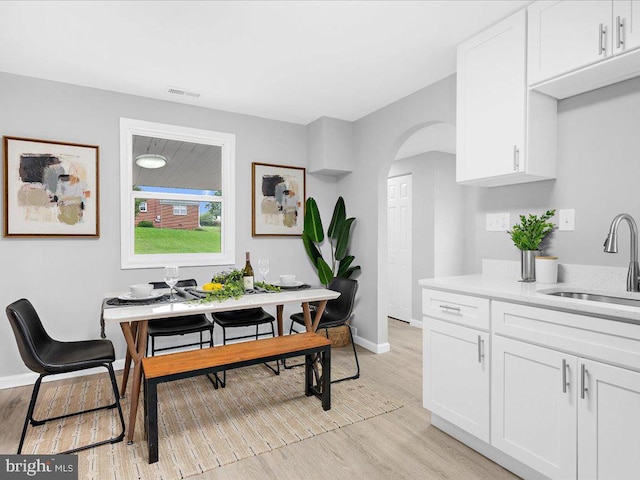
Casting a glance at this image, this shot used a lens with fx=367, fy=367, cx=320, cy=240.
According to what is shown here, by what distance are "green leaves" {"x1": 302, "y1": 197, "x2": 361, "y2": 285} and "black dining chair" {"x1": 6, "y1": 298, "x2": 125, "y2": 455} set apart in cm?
233

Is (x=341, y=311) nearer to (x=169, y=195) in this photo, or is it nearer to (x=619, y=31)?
(x=169, y=195)

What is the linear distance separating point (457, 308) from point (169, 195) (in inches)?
118

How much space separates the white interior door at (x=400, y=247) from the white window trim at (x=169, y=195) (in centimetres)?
265

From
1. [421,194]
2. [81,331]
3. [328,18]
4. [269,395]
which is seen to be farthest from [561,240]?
[81,331]

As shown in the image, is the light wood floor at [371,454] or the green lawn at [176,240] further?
the green lawn at [176,240]

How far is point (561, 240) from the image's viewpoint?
228cm

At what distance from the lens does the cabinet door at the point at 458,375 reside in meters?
2.01

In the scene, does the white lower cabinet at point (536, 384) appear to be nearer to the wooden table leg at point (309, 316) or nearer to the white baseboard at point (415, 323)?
the wooden table leg at point (309, 316)

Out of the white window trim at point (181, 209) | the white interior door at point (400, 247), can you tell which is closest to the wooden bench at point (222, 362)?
the white window trim at point (181, 209)

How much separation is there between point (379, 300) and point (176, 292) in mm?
2118

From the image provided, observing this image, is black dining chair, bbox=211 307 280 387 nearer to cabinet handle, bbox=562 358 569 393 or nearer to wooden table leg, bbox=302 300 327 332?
wooden table leg, bbox=302 300 327 332

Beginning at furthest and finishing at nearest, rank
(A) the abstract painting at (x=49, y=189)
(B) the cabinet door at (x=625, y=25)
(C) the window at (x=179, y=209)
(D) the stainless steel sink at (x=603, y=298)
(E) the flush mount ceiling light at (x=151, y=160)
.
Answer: (C) the window at (x=179, y=209) → (E) the flush mount ceiling light at (x=151, y=160) → (A) the abstract painting at (x=49, y=189) → (D) the stainless steel sink at (x=603, y=298) → (B) the cabinet door at (x=625, y=25)

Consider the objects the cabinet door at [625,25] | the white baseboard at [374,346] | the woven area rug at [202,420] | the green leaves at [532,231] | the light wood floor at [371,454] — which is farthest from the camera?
the white baseboard at [374,346]

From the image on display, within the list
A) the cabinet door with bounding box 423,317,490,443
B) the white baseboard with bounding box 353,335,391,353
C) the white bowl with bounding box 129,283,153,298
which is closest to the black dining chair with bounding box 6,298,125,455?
the white bowl with bounding box 129,283,153,298
